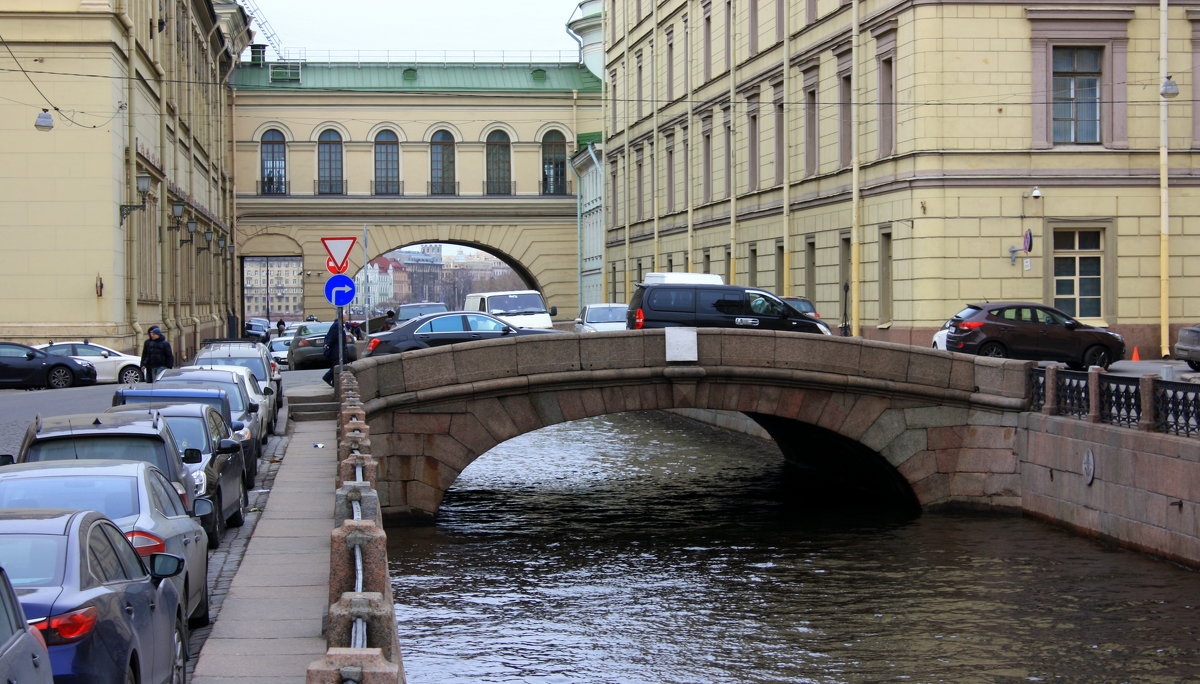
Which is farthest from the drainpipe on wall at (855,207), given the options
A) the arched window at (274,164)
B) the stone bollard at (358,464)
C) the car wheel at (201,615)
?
the arched window at (274,164)

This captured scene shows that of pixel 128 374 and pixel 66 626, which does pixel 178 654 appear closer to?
pixel 66 626

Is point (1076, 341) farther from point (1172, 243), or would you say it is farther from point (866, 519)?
point (866, 519)

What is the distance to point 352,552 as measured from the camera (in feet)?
25.2

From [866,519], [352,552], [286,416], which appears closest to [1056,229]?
[866,519]

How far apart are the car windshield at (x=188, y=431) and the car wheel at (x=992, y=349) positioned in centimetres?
1636

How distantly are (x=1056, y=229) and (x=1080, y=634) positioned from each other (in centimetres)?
1857

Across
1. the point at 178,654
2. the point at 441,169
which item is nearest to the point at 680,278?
the point at 178,654

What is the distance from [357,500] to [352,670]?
4.87 m

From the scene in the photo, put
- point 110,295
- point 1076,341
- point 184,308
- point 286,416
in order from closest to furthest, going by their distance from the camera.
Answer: point 1076,341
point 286,416
point 110,295
point 184,308

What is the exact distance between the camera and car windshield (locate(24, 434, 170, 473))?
1244 centimetres

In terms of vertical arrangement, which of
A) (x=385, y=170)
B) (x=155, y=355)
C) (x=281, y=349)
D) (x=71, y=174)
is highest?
(x=385, y=170)

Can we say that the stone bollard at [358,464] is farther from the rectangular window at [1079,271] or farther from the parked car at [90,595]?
the rectangular window at [1079,271]

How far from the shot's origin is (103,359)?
3478 cm

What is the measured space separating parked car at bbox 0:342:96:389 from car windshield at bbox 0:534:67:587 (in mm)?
28883
